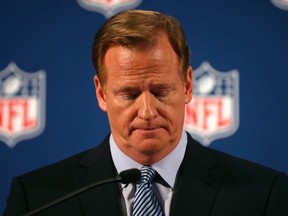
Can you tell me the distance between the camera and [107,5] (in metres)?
1.93

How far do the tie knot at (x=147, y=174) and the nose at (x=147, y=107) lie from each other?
115 millimetres

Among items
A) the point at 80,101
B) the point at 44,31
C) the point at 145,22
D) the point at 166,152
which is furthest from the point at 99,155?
the point at 44,31

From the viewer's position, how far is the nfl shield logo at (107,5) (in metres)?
1.92

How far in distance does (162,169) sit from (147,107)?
0.14m

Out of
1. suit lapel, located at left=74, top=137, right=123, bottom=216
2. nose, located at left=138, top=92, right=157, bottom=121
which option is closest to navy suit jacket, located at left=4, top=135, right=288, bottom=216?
suit lapel, located at left=74, top=137, right=123, bottom=216

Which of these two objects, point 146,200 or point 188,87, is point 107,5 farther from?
point 146,200

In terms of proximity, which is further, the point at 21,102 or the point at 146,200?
the point at 21,102

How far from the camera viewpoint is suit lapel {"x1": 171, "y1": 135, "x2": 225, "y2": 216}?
1.17 m

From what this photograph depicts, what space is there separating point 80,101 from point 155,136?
0.76 metres

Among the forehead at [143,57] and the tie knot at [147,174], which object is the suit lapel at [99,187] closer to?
the tie knot at [147,174]

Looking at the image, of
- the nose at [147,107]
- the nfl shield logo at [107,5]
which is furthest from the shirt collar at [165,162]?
the nfl shield logo at [107,5]

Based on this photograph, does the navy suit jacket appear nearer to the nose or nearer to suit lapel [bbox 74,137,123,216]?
suit lapel [bbox 74,137,123,216]

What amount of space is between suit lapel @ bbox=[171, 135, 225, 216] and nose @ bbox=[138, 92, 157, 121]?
0.53 ft

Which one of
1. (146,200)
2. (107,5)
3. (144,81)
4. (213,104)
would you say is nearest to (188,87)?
(144,81)
